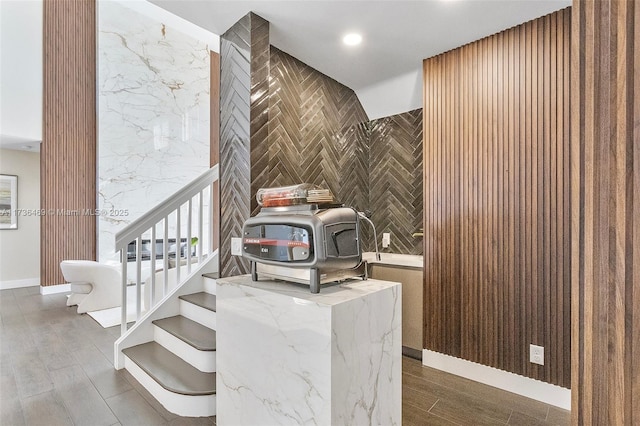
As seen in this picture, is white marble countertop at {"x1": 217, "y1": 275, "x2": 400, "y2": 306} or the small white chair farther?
the small white chair

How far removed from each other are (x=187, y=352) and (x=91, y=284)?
2858mm

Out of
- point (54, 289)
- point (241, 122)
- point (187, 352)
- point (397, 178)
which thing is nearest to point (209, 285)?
point (187, 352)

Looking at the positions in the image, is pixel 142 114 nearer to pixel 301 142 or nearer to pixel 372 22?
pixel 301 142

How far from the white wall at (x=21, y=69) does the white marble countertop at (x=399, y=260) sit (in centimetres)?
571

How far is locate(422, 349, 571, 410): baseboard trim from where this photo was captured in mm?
2232

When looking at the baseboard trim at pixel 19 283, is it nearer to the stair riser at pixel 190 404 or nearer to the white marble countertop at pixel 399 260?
the stair riser at pixel 190 404

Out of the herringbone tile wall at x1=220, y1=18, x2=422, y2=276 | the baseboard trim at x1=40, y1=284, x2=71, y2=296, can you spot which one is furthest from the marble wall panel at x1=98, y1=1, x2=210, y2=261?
the herringbone tile wall at x1=220, y1=18, x2=422, y2=276

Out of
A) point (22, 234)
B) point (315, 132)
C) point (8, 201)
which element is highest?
point (315, 132)

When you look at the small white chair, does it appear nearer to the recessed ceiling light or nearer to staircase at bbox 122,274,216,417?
staircase at bbox 122,274,216,417

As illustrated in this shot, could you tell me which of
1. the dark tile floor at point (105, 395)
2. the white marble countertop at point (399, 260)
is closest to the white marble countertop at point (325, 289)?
the dark tile floor at point (105, 395)

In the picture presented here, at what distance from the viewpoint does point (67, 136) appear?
5.52 meters

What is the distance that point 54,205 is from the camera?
17.7 ft

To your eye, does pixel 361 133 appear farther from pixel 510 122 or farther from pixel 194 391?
pixel 194 391

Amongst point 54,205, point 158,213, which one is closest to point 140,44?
point 54,205
